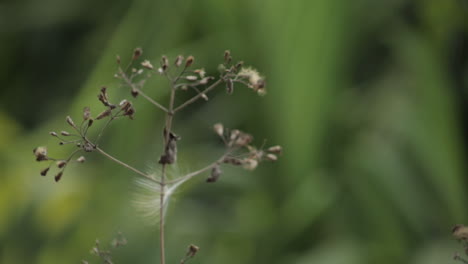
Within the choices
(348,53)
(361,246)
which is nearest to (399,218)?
(361,246)

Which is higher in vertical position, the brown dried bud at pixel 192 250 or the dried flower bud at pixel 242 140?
the dried flower bud at pixel 242 140

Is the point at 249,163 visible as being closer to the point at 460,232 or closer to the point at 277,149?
the point at 277,149

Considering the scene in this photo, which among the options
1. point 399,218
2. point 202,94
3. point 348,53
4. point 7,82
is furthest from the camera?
point 7,82

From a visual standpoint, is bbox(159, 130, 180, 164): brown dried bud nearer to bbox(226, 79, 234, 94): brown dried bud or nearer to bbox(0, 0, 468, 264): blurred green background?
bbox(226, 79, 234, 94): brown dried bud

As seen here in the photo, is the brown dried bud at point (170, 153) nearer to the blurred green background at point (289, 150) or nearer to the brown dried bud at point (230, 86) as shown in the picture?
the brown dried bud at point (230, 86)

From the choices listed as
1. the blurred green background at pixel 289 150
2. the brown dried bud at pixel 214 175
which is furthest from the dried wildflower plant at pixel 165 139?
the blurred green background at pixel 289 150

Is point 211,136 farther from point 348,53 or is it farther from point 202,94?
point 202,94

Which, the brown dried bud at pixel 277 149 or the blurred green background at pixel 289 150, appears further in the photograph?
the blurred green background at pixel 289 150

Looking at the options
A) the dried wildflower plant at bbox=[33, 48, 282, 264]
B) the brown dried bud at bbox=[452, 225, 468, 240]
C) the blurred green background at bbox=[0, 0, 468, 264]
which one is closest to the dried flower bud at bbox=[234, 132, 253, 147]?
the dried wildflower plant at bbox=[33, 48, 282, 264]
